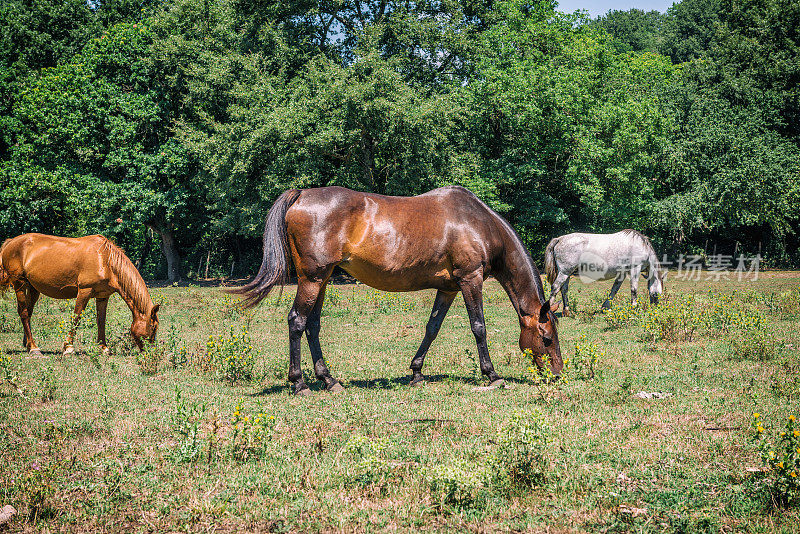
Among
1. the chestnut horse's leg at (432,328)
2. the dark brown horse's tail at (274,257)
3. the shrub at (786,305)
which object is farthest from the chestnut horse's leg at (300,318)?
the shrub at (786,305)

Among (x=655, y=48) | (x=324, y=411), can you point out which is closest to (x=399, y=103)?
(x=324, y=411)

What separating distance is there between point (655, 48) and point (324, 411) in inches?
2458

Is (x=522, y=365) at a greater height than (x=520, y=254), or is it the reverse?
(x=520, y=254)

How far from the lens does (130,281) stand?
11.3 metres

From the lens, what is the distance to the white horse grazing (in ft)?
55.3

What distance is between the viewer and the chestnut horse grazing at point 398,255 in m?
8.38

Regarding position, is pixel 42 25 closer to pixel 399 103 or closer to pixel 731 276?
pixel 399 103

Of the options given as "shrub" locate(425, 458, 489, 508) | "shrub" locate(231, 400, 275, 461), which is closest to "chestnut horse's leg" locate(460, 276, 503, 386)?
"shrub" locate(231, 400, 275, 461)

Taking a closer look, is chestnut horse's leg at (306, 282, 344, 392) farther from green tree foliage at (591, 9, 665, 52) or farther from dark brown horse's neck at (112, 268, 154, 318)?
green tree foliage at (591, 9, 665, 52)

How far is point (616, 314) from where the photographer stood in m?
14.3

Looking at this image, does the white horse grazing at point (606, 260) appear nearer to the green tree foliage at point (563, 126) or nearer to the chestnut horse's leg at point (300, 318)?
the chestnut horse's leg at point (300, 318)

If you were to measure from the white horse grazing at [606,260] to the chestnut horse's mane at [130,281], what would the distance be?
10.6m

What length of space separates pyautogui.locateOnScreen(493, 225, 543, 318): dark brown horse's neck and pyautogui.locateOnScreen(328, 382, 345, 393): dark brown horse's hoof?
2991 mm

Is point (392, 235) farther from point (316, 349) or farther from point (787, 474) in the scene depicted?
point (787, 474)
